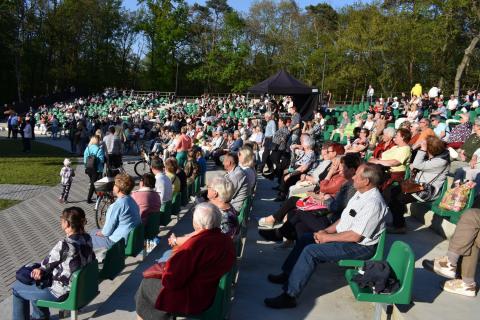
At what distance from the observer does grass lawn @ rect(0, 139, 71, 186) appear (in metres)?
13.6

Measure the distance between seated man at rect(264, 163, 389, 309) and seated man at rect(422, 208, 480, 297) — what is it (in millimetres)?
655


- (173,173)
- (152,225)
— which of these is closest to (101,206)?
(173,173)

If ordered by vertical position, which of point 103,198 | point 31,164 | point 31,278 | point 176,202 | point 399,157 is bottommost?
point 31,164

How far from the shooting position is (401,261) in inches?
154

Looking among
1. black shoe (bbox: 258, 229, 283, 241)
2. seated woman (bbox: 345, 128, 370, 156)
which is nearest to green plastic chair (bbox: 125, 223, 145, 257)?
black shoe (bbox: 258, 229, 283, 241)

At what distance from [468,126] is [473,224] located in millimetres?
6432

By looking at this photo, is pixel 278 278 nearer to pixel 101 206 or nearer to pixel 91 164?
pixel 101 206

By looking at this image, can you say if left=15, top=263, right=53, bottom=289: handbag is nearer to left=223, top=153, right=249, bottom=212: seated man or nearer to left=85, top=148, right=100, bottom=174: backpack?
left=223, top=153, right=249, bottom=212: seated man

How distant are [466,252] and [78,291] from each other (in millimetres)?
3387

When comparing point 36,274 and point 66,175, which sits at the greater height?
point 36,274

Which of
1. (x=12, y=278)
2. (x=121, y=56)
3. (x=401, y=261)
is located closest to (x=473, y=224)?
(x=401, y=261)

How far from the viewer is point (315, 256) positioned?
4387 millimetres

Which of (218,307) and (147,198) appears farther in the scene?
(147,198)

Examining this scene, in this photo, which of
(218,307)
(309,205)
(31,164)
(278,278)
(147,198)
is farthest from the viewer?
(31,164)
